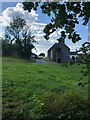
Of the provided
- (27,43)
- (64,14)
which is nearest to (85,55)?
(64,14)

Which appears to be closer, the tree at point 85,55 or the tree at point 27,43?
the tree at point 85,55

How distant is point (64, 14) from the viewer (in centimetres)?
367

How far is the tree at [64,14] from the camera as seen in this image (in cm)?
367

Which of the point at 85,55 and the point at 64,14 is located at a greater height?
the point at 64,14

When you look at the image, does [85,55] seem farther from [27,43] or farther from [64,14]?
[27,43]

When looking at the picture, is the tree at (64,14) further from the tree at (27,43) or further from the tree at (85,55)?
the tree at (27,43)

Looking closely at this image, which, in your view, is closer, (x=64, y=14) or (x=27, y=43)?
(x=64, y=14)

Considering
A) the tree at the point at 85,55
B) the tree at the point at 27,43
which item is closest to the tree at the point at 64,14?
the tree at the point at 85,55

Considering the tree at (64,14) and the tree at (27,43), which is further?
the tree at (27,43)

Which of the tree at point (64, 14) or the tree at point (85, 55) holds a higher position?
the tree at point (64, 14)

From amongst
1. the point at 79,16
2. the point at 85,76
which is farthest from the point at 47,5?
the point at 85,76

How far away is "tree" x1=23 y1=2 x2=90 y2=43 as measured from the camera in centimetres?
367

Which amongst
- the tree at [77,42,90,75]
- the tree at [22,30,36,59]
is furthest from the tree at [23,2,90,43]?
the tree at [22,30,36,59]

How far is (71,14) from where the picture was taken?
371 centimetres
